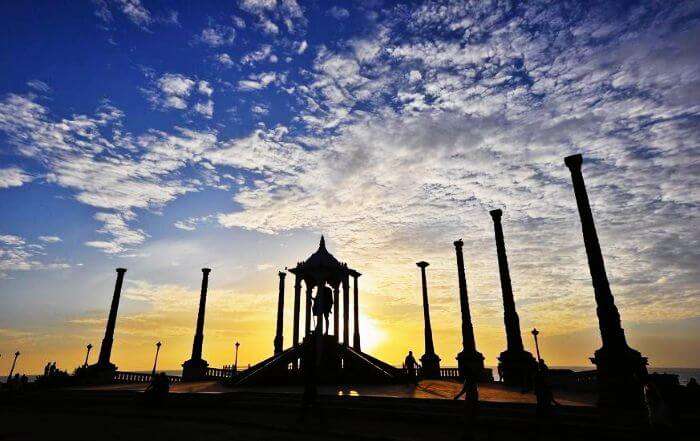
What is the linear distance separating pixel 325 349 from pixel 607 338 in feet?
54.3

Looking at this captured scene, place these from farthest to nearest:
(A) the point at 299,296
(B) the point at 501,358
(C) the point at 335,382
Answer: (A) the point at 299,296
(C) the point at 335,382
(B) the point at 501,358

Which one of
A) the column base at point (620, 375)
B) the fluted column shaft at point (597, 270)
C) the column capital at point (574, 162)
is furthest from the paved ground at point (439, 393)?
the column capital at point (574, 162)

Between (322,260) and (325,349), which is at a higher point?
(322,260)

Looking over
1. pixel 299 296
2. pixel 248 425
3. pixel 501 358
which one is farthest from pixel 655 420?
pixel 299 296

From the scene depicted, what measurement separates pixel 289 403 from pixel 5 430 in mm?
8037

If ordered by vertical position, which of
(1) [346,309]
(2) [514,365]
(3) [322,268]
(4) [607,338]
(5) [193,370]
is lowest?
(5) [193,370]

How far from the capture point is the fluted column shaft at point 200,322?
28208 mm

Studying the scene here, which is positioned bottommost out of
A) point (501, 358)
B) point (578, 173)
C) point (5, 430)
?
point (5, 430)

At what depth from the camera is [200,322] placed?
96.3 ft

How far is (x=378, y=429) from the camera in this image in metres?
9.63

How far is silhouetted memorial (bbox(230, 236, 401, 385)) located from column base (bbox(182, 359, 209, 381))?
6.25 metres

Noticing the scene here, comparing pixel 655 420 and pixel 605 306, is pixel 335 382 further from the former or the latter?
pixel 655 420

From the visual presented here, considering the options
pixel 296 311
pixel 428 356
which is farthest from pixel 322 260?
pixel 428 356

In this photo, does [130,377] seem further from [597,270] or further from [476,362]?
[597,270]
